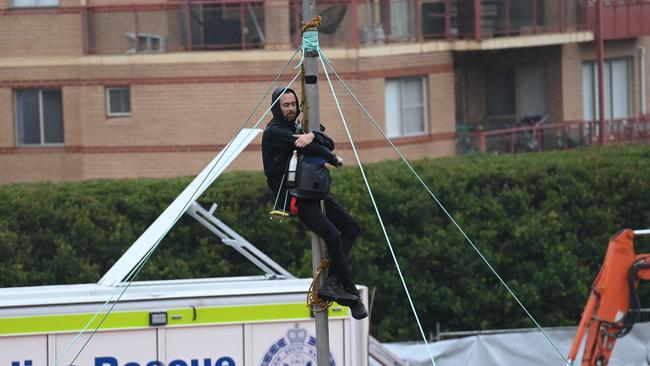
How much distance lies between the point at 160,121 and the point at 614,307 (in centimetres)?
1709

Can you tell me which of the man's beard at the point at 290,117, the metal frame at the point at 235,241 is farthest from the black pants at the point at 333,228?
the metal frame at the point at 235,241

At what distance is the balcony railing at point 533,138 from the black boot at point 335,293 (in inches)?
707

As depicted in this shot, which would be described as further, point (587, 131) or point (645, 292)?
point (587, 131)

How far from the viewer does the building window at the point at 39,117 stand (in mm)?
27172

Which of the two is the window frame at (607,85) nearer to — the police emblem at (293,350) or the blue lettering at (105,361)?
the police emblem at (293,350)

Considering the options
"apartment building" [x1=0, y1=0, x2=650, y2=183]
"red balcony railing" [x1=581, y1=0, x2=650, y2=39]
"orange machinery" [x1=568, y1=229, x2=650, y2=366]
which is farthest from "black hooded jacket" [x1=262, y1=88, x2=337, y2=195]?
"red balcony railing" [x1=581, y1=0, x2=650, y2=39]

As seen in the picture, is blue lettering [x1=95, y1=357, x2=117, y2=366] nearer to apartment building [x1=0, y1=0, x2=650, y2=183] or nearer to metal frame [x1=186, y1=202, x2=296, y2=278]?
metal frame [x1=186, y1=202, x2=296, y2=278]

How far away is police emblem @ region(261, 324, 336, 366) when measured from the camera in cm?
1262

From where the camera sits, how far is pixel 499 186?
1950cm

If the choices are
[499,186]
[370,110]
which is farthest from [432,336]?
[370,110]

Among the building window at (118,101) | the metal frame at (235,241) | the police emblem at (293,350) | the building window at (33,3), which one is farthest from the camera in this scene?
the building window at (33,3)

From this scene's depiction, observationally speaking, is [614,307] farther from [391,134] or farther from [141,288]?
[391,134]

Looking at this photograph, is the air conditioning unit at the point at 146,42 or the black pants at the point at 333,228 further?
the air conditioning unit at the point at 146,42

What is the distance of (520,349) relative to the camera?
18219mm
